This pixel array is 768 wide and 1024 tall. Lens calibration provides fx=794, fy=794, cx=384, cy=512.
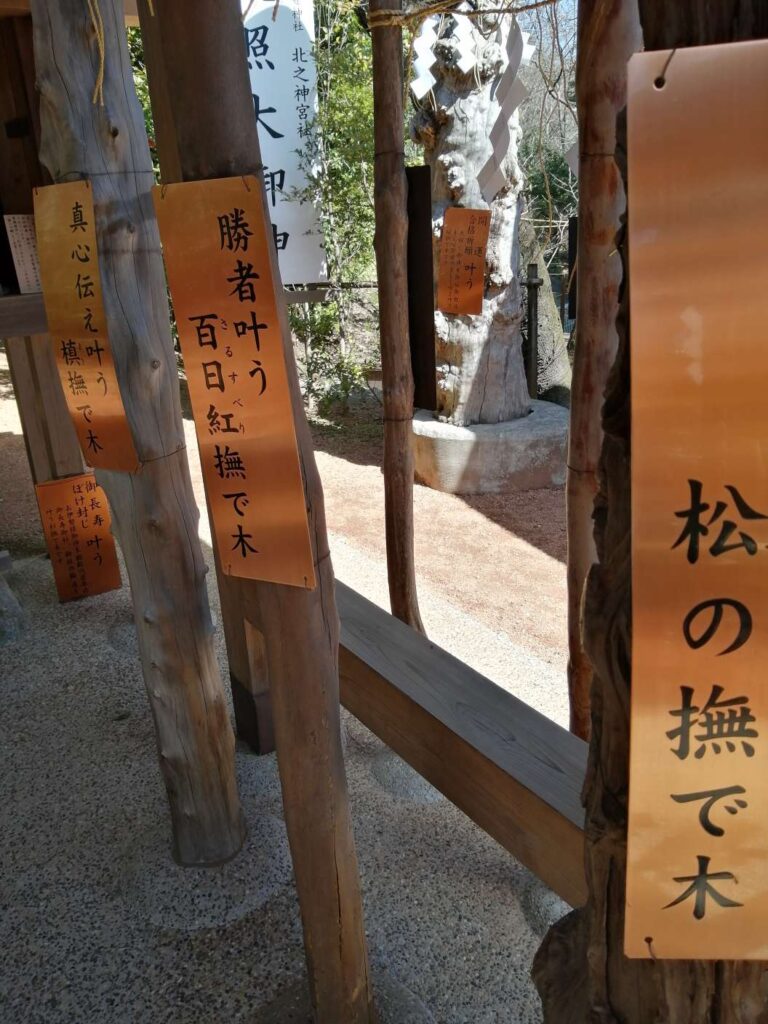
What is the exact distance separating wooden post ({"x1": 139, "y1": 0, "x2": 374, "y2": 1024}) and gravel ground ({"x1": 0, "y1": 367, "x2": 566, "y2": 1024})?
304 mm

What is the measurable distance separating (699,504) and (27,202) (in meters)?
3.74

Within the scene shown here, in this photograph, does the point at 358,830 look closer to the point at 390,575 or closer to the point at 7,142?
the point at 390,575

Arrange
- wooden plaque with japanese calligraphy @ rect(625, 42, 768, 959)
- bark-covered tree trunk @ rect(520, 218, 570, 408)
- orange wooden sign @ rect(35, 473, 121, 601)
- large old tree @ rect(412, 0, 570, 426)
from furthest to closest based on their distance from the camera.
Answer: bark-covered tree trunk @ rect(520, 218, 570, 408) → large old tree @ rect(412, 0, 570, 426) → orange wooden sign @ rect(35, 473, 121, 601) → wooden plaque with japanese calligraphy @ rect(625, 42, 768, 959)

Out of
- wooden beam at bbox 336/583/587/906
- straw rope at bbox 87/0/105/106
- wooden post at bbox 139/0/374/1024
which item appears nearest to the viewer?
wooden post at bbox 139/0/374/1024

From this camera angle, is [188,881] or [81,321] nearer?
[81,321]

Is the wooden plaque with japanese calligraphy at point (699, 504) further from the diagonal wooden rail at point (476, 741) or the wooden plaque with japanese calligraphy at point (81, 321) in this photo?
the wooden plaque with japanese calligraphy at point (81, 321)

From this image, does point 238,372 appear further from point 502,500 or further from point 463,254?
point 502,500

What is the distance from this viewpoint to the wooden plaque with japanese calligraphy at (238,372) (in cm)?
131

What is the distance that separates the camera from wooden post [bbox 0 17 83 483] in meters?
3.49

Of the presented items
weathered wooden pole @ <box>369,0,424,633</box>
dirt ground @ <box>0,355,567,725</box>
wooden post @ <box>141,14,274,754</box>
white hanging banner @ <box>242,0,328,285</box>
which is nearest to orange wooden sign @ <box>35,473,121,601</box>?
dirt ground @ <box>0,355,567,725</box>

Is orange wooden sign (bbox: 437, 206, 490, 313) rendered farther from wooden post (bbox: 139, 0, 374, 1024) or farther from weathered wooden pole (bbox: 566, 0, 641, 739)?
wooden post (bbox: 139, 0, 374, 1024)

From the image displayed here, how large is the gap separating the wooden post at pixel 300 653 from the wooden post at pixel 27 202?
241 cm

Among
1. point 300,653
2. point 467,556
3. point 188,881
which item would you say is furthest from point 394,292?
point 467,556

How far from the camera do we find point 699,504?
71cm
